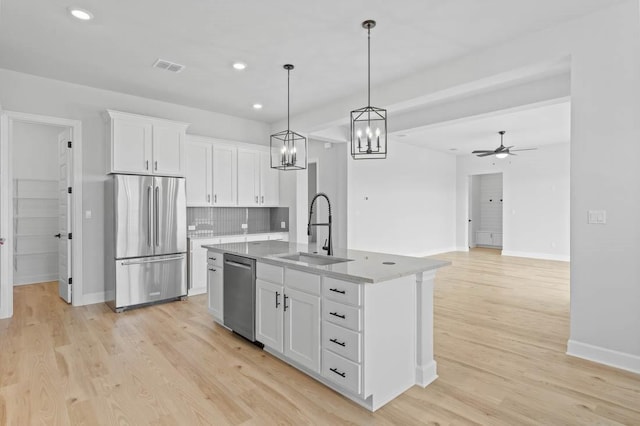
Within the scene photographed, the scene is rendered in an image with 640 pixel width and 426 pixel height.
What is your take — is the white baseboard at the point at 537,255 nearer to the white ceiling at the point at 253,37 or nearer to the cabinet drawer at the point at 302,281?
the white ceiling at the point at 253,37

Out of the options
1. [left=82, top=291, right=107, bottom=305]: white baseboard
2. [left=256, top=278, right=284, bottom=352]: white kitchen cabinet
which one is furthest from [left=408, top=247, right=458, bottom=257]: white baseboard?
[left=82, top=291, right=107, bottom=305]: white baseboard

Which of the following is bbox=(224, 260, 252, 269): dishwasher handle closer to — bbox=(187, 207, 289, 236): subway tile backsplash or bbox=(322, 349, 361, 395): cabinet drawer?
bbox=(322, 349, 361, 395): cabinet drawer

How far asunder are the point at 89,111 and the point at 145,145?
2.93 feet

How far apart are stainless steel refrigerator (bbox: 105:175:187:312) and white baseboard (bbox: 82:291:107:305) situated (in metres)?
0.19

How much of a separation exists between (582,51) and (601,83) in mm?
330

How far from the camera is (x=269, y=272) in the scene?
2963 mm

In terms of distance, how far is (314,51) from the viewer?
12.0 feet

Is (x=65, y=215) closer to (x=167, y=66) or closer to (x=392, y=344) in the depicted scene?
(x=167, y=66)

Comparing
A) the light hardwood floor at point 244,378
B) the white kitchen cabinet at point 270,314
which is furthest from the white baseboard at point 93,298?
the white kitchen cabinet at point 270,314

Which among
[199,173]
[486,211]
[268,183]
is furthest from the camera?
[486,211]

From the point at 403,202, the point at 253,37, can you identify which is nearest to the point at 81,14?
the point at 253,37

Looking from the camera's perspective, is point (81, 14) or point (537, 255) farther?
point (537, 255)

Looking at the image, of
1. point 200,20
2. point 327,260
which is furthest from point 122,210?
point 327,260

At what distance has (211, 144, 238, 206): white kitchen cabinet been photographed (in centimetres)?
562
